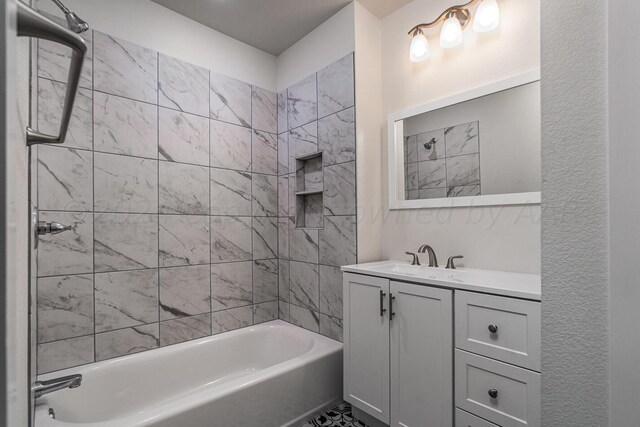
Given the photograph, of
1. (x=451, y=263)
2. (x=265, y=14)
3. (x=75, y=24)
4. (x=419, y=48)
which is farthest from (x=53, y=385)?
(x=419, y=48)

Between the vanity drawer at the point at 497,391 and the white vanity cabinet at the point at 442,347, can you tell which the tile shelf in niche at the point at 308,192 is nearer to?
the white vanity cabinet at the point at 442,347

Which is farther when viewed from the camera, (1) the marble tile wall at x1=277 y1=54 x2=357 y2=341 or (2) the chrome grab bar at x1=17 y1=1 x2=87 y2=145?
(1) the marble tile wall at x1=277 y1=54 x2=357 y2=341

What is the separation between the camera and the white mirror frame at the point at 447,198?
5.31ft

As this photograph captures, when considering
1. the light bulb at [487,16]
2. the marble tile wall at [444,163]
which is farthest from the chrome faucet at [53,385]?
the light bulb at [487,16]

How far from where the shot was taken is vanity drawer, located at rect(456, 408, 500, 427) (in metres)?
1.29

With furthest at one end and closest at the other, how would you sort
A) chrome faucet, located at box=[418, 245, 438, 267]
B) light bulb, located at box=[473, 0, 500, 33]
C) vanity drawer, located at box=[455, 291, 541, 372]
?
chrome faucet, located at box=[418, 245, 438, 267] → light bulb, located at box=[473, 0, 500, 33] → vanity drawer, located at box=[455, 291, 541, 372]

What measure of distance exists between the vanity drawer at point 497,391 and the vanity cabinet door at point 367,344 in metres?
0.41

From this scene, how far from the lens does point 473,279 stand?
58.5 inches

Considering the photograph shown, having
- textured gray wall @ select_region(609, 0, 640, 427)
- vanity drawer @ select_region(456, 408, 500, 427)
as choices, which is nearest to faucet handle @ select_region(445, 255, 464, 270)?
vanity drawer @ select_region(456, 408, 500, 427)

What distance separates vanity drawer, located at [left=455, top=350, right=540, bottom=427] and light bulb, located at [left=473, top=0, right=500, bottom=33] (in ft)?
5.53

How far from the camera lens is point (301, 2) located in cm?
216

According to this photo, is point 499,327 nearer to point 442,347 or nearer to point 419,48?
point 442,347

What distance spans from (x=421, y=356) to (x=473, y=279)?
1.46 feet

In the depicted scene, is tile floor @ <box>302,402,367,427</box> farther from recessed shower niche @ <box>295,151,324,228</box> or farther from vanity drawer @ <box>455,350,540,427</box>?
recessed shower niche @ <box>295,151,324,228</box>
